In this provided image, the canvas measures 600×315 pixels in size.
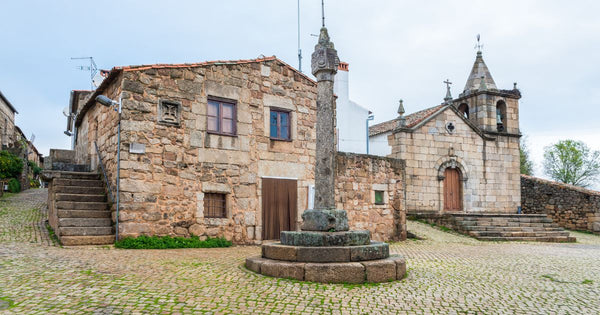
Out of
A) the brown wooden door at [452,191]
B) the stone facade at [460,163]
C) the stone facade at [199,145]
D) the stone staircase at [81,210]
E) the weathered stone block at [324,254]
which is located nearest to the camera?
the weathered stone block at [324,254]

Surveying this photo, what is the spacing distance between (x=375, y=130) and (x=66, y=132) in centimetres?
1614

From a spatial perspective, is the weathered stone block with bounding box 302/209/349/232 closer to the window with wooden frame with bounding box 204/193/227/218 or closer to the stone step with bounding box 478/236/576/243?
the window with wooden frame with bounding box 204/193/227/218

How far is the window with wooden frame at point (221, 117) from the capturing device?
1154cm

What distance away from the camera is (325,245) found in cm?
708

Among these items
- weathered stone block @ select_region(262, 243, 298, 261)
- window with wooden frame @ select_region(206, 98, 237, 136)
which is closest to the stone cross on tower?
window with wooden frame @ select_region(206, 98, 237, 136)

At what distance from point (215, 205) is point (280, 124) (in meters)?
2.84

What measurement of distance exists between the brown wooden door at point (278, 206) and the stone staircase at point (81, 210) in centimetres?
377

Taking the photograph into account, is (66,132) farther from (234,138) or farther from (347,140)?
(234,138)

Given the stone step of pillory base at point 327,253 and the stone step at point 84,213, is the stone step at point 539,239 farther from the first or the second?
the stone step at point 84,213

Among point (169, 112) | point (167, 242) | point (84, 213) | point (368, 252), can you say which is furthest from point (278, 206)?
point (368, 252)

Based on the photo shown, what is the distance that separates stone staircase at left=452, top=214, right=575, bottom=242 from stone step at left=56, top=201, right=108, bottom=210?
38.3ft

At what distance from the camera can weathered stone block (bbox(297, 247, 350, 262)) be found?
22.4 feet

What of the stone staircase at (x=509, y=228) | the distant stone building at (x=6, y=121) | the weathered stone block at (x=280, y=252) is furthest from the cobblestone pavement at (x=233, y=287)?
the distant stone building at (x=6, y=121)

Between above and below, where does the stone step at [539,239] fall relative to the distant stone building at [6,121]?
below
